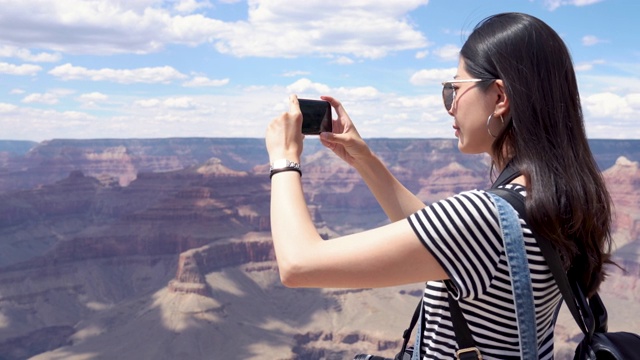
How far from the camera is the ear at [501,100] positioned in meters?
1.91

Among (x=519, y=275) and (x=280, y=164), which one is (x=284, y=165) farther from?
(x=519, y=275)

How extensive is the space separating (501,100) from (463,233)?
49 centimetres

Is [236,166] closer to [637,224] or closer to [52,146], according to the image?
[52,146]

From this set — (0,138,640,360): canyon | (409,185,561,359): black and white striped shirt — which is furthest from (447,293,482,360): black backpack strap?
(0,138,640,360): canyon

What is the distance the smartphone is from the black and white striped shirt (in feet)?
2.22

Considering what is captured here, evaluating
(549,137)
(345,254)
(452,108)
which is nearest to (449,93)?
(452,108)

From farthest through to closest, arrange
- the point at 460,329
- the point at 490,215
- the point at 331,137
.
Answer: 1. the point at 331,137
2. the point at 460,329
3. the point at 490,215

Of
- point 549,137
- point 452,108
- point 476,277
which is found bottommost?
point 476,277

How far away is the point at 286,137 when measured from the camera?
1.99 m

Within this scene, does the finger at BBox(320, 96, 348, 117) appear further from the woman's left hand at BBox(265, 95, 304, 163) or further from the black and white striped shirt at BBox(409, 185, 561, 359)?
the black and white striped shirt at BBox(409, 185, 561, 359)

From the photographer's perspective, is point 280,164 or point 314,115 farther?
point 314,115

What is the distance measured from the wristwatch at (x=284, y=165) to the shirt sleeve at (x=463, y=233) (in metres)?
0.41

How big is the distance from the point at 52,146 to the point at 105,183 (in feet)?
101

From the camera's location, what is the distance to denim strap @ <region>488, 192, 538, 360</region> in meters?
1.66
